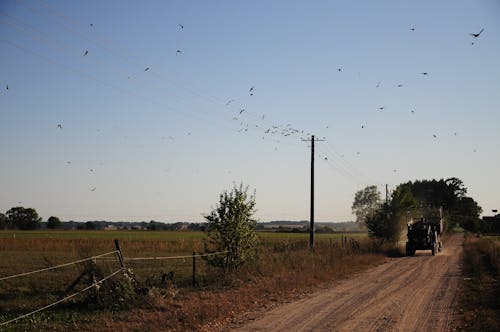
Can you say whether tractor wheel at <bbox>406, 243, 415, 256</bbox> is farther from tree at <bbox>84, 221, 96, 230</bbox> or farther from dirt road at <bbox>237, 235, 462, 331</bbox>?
tree at <bbox>84, 221, 96, 230</bbox>

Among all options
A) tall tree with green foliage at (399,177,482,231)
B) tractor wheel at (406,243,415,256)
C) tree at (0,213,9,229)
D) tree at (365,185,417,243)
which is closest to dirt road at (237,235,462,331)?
tractor wheel at (406,243,415,256)

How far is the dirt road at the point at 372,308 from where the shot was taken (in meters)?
12.7

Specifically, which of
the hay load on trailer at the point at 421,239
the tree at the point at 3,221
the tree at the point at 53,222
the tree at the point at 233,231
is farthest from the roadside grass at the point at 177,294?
the tree at the point at 3,221

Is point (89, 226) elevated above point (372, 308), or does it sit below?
above

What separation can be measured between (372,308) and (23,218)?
15304 centimetres

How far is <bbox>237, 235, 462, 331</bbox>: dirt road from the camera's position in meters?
12.7

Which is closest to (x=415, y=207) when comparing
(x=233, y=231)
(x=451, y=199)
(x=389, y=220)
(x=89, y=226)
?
(x=389, y=220)

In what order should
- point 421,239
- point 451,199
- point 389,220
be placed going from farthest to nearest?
point 451,199
point 389,220
point 421,239

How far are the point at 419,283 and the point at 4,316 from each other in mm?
16419

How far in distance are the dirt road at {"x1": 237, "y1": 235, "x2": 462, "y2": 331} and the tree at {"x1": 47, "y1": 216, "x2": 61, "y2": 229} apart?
138354mm

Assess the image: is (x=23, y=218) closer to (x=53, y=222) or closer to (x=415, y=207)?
(x=53, y=222)

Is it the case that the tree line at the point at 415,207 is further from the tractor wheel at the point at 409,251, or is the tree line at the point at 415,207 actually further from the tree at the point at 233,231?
the tree at the point at 233,231

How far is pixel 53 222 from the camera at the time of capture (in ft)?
480

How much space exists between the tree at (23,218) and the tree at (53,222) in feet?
16.9
